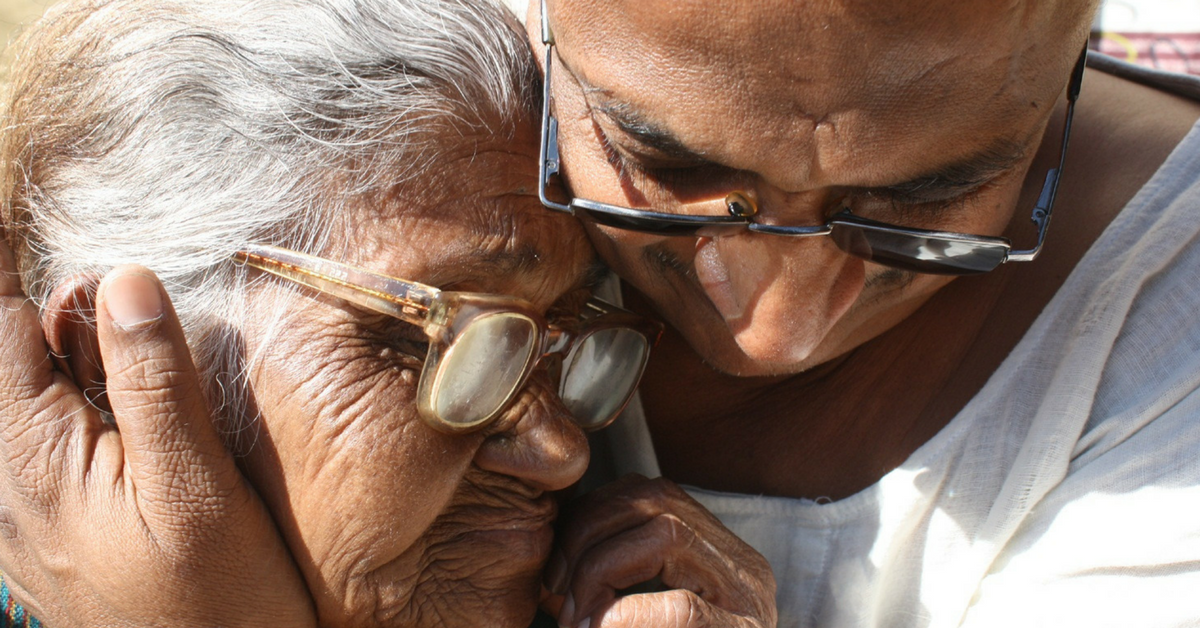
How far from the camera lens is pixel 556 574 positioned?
6.27 feet

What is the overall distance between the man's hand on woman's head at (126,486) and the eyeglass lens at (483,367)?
365 mm

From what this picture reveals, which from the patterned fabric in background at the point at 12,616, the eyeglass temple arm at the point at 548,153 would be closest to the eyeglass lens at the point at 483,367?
the eyeglass temple arm at the point at 548,153

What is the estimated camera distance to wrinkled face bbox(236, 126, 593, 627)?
1.56 m

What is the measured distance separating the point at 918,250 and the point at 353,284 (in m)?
0.94

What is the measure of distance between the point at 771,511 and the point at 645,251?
76 cm

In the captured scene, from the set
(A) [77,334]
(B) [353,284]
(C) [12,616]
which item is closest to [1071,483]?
(B) [353,284]

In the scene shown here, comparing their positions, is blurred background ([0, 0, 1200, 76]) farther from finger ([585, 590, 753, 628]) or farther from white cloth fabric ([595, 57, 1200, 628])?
finger ([585, 590, 753, 628])

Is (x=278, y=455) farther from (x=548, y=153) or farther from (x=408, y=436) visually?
(x=548, y=153)

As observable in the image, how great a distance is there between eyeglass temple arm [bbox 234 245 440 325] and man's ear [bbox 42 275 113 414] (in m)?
0.31

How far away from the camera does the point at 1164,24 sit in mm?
3871

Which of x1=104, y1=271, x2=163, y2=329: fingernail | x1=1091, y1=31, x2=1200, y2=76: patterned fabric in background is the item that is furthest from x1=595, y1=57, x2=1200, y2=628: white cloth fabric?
x1=1091, y1=31, x2=1200, y2=76: patterned fabric in background

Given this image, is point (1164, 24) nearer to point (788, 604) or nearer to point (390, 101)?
point (788, 604)

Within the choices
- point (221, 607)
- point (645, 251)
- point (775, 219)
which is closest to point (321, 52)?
point (645, 251)

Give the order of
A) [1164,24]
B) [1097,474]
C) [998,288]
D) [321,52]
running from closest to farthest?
1. [321,52]
2. [1097,474]
3. [998,288]
4. [1164,24]
